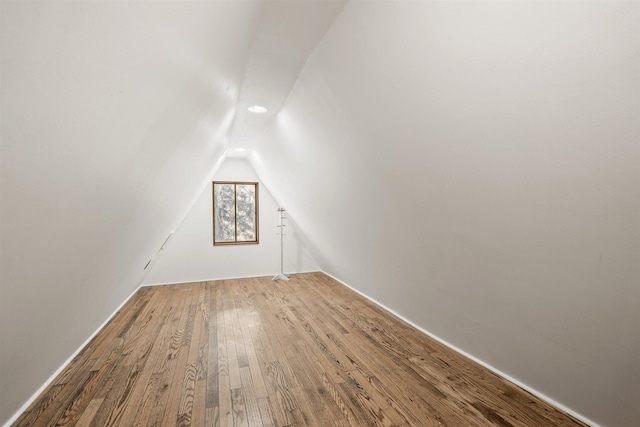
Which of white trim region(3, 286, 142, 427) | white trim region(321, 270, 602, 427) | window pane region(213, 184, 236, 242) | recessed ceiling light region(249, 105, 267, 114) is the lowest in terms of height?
white trim region(3, 286, 142, 427)

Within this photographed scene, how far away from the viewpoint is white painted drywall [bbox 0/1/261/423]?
59 cm

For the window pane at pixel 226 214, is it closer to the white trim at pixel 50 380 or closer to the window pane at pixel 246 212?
the window pane at pixel 246 212

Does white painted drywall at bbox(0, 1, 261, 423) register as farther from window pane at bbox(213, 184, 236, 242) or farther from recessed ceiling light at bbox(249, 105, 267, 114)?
window pane at bbox(213, 184, 236, 242)

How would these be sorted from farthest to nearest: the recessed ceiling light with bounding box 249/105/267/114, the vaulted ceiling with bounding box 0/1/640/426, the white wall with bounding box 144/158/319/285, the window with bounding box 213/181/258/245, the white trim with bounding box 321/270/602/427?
the window with bounding box 213/181/258/245
the white wall with bounding box 144/158/319/285
the recessed ceiling light with bounding box 249/105/267/114
the white trim with bounding box 321/270/602/427
the vaulted ceiling with bounding box 0/1/640/426

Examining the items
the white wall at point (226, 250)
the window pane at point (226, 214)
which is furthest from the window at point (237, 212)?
the white wall at point (226, 250)

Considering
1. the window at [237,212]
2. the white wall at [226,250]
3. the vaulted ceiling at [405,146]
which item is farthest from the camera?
the window at [237,212]

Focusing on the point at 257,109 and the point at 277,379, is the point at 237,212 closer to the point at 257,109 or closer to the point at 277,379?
the point at 257,109

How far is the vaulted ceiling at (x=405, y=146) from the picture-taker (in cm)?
77

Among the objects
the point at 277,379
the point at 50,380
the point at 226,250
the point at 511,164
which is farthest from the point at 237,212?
the point at 511,164

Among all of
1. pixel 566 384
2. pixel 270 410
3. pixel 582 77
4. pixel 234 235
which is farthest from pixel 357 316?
pixel 234 235

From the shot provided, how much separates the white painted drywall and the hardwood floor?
1.63ft

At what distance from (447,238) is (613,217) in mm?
924

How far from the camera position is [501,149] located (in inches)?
56.7

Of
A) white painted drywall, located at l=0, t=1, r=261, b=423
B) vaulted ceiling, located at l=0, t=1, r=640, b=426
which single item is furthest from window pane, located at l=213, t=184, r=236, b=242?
white painted drywall, located at l=0, t=1, r=261, b=423
